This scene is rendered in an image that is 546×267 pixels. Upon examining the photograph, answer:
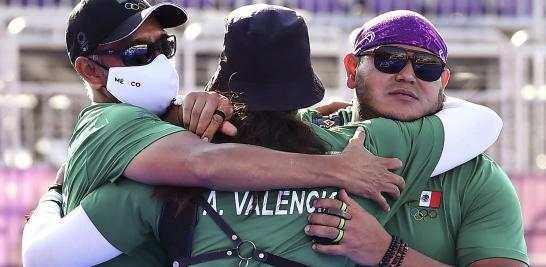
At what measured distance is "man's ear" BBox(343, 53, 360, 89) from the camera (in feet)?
12.0

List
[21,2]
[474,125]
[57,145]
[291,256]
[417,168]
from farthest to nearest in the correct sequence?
1. [21,2]
2. [57,145]
3. [474,125]
4. [417,168]
5. [291,256]

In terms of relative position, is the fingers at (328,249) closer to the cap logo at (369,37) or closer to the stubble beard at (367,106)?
the stubble beard at (367,106)

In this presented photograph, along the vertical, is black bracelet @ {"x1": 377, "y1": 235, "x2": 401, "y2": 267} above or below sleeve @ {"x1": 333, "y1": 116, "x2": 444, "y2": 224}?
below

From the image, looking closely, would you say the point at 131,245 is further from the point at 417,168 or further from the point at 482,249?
the point at 482,249

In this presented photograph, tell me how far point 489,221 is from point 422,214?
0.22 m

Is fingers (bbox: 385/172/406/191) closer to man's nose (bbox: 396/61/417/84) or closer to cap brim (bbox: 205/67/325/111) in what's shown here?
cap brim (bbox: 205/67/325/111)

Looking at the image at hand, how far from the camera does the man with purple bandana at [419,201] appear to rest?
9.66 feet

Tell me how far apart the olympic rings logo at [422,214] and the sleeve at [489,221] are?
0.10 m

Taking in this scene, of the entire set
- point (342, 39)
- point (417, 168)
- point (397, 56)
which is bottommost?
point (342, 39)

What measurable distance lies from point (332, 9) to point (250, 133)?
28.7 feet

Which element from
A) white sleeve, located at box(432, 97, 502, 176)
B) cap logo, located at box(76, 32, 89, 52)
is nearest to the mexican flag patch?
white sleeve, located at box(432, 97, 502, 176)

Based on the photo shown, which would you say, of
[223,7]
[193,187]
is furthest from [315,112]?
[223,7]

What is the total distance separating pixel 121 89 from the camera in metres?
3.33

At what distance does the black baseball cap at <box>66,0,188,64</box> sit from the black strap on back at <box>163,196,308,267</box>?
0.71 meters
